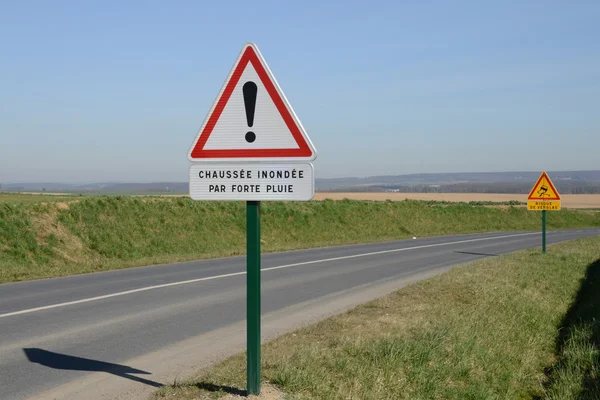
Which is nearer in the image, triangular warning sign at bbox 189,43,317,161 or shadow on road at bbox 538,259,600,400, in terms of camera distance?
triangular warning sign at bbox 189,43,317,161

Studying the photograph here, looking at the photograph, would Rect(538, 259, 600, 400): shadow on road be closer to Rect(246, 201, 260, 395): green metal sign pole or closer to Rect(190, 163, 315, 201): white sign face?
Rect(246, 201, 260, 395): green metal sign pole

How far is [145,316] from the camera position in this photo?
33.1 ft

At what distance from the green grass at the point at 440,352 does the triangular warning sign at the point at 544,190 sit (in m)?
8.75

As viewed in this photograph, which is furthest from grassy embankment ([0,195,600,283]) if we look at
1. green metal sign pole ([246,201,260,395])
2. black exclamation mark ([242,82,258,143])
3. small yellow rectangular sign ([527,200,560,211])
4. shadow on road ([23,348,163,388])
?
black exclamation mark ([242,82,258,143])

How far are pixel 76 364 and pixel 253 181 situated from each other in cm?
345

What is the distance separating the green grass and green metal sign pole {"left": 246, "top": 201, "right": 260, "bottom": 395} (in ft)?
1.24

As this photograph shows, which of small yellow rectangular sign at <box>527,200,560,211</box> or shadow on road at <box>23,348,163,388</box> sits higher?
small yellow rectangular sign at <box>527,200,560,211</box>

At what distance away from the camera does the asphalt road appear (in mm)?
6805

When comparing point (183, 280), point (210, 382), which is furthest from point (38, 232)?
point (210, 382)

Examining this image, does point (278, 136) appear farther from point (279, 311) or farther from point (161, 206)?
point (161, 206)

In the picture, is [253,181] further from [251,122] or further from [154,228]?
[154,228]

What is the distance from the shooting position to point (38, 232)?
76.0 ft

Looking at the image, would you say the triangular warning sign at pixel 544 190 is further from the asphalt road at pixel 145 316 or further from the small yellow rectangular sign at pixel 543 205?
the asphalt road at pixel 145 316

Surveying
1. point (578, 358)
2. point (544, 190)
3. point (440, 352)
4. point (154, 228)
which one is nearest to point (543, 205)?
point (544, 190)
